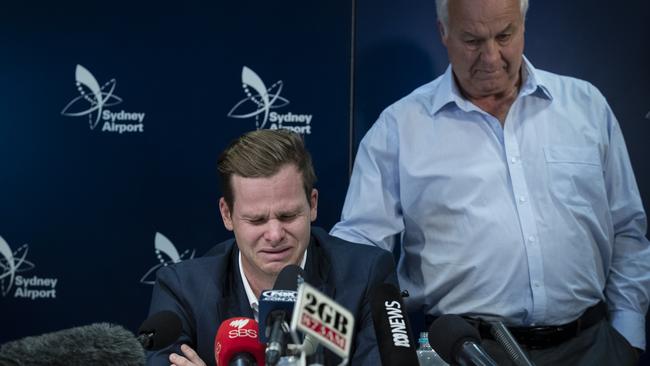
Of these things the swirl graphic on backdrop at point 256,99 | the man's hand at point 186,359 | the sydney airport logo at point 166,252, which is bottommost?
the sydney airport logo at point 166,252

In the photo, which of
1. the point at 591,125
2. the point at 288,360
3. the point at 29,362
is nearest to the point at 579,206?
the point at 591,125

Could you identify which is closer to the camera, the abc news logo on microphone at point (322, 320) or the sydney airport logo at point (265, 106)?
the abc news logo on microphone at point (322, 320)

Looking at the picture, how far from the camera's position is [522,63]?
9.88 feet

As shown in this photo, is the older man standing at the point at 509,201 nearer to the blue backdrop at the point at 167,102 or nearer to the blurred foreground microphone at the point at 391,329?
the blue backdrop at the point at 167,102

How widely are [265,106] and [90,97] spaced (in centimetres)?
74

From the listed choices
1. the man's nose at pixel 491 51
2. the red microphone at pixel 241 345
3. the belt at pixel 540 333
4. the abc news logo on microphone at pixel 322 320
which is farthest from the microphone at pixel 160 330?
the man's nose at pixel 491 51

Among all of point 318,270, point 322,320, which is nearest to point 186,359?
point 318,270

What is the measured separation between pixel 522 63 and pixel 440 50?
718mm

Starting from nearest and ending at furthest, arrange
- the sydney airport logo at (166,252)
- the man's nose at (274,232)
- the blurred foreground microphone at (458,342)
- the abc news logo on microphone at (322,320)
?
the abc news logo on microphone at (322,320)
the blurred foreground microphone at (458,342)
the man's nose at (274,232)
the sydney airport logo at (166,252)

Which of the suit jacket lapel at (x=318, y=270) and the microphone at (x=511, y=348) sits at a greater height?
the microphone at (x=511, y=348)

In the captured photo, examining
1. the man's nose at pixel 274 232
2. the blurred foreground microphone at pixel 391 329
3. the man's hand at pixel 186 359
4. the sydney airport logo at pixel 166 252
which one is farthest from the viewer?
the sydney airport logo at pixel 166 252

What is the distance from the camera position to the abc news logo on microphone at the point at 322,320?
121cm

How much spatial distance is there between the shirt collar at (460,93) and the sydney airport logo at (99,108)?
1.36 metres

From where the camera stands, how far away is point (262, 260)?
240cm
